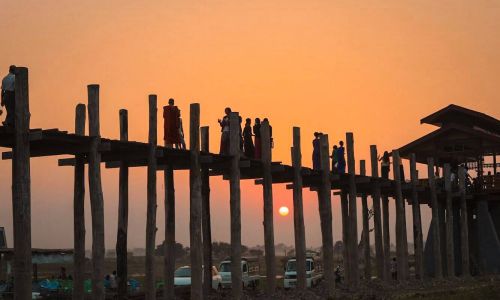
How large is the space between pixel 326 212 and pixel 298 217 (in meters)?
2.31

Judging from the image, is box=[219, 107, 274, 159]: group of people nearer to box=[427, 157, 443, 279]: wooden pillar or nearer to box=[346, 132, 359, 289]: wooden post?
box=[346, 132, 359, 289]: wooden post

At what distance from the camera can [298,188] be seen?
3147cm

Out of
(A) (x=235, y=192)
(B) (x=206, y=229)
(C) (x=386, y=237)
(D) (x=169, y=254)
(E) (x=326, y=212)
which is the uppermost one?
(A) (x=235, y=192)

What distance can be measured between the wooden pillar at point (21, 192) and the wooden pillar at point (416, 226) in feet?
78.9

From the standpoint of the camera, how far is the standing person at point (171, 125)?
26.8m

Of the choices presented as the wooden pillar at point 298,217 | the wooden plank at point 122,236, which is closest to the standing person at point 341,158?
the wooden pillar at point 298,217

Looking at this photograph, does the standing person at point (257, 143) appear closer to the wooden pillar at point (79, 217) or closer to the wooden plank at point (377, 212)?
the wooden pillar at point (79, 217)

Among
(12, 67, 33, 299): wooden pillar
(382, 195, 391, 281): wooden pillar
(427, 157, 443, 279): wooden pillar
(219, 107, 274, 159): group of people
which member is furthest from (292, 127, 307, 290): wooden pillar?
(12, 67, 33, 299): wooden pillar

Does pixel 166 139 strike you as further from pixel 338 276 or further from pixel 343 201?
pixel 338 276

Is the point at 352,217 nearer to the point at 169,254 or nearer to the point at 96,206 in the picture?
the point at 169,254

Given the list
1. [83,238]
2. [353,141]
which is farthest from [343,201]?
[83,238]

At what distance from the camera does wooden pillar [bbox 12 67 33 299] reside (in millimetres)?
19766

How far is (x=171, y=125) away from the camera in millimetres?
26969

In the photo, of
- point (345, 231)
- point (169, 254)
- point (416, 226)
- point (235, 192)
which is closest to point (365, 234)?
point (345, 231)
